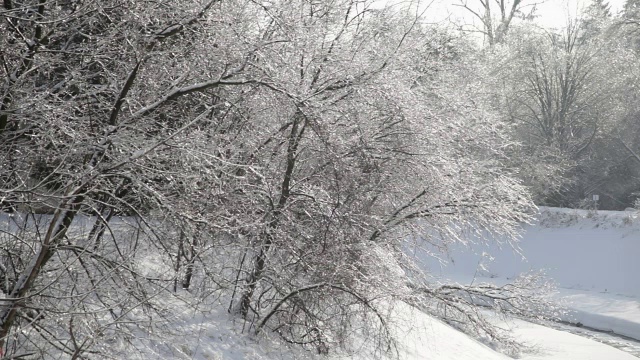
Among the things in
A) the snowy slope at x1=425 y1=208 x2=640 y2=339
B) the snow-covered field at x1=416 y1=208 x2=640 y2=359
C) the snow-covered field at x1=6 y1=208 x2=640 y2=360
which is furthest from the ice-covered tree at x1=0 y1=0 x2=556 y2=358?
the snowy slope at x1=425 y1=208 x2=640 y2=339

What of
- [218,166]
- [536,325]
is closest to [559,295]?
[536,325]

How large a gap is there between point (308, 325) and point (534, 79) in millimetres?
26461

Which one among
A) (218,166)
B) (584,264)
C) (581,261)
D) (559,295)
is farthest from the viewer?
(581,261)

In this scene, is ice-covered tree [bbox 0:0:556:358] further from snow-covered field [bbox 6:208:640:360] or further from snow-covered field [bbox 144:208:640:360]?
snow-covered field [bbox 144:208:640:360]

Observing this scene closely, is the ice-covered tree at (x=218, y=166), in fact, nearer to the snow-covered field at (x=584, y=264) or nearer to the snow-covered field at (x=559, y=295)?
the snow-covered field at (x=559, y=295)

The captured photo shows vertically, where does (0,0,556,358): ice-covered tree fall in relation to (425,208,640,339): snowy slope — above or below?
above

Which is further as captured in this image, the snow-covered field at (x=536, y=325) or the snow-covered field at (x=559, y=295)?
the snow-covered field at (x=559, y=295)

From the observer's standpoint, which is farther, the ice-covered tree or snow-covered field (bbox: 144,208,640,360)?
snow-covered field (bbox: 144,208,640,360)

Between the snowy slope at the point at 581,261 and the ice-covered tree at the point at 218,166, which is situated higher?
the ice-covered tree at the point at 218,166

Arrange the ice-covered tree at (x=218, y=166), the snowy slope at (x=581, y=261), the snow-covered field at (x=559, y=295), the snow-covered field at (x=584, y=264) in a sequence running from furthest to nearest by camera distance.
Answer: the snowy slope at (x=581, y=261), the snow-covered field at (x=584, y=264), the snow-covered field at (x=559, y=295), the ice-covered tree at (x=218, y=166)

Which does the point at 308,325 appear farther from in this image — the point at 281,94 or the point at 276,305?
the point at 281,94

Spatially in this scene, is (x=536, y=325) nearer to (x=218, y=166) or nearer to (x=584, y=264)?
(x=584, y=264)

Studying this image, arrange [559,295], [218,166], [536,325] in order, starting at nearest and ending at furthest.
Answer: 1. [218,166]
2. [536,325]
3. [559,295]

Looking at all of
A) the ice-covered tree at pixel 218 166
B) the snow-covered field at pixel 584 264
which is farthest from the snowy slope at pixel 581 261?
the ice-covered tree at pixel 218 166
